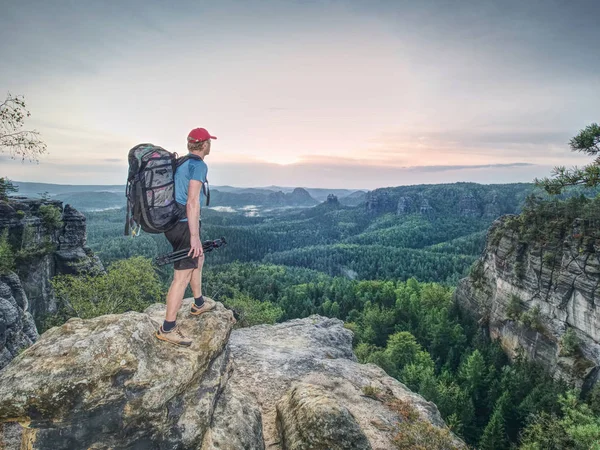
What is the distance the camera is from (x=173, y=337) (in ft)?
26.3

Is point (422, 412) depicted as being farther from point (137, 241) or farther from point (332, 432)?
point (137, 241)

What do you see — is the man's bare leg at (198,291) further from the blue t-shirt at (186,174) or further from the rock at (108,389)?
the blue t-shirt at (186,174)

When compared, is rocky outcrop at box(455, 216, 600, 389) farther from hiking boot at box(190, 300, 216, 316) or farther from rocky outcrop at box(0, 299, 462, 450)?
hiking boot at box(190, 300, 216, 316)

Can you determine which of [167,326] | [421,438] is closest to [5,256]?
[167,326]

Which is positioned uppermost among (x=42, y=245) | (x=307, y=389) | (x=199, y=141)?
(x=199, y=141)

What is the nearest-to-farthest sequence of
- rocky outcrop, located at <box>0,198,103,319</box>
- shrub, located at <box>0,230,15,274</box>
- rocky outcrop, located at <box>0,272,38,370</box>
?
1. rocky outcrop, located at <box>0,272,38,370</box>
2. shrub, located at <box>0,230,15,274</box>
3. rocky outcrop, located at <box>0,198,103,319</box>

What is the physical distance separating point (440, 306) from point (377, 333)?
44.6 ft

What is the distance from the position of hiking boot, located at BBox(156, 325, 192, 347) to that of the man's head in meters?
4.55

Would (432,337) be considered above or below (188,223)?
below

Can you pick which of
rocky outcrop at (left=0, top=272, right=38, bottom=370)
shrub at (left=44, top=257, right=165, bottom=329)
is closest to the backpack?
rocky outcrop at (left=0, top=272, right=38, bottom=370)

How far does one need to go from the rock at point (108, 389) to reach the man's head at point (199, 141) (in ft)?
14.4

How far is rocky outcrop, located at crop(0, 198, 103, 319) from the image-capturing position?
3241 centimetres

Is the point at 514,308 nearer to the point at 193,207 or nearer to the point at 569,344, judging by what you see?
the point at 569,344

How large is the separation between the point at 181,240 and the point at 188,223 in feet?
1.94
